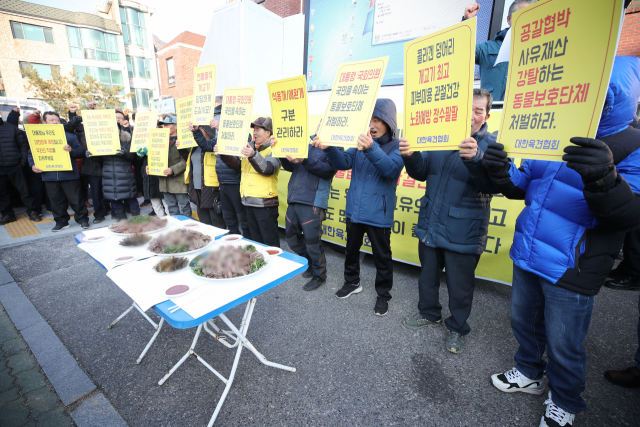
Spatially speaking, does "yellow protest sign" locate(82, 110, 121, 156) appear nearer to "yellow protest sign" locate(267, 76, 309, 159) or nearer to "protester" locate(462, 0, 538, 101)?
"yellow protest sign" locate(267, 76, 309, 159)

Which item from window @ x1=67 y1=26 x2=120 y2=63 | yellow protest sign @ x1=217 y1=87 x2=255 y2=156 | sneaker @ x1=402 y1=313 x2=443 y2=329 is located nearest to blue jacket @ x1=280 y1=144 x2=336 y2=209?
yellow protest sign @ x1=217 y1=87 x2=255 y2=156

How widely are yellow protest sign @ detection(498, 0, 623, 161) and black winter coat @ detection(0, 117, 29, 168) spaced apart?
27.2 ft

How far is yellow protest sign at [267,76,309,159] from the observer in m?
2.56

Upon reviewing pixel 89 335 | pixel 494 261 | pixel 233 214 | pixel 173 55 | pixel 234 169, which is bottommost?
pixel 89 335

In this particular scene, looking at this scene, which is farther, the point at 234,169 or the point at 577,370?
the point at 234,169

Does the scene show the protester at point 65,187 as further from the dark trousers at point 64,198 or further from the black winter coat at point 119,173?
the black winter coat at point 119,173

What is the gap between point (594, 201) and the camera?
4.03 ft

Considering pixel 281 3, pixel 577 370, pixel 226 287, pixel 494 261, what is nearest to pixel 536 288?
pixel 577 370

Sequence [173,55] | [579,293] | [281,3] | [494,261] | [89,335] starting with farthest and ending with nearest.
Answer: [173,55] → [281,3] → [494,261] → [89,335] → [579,293]

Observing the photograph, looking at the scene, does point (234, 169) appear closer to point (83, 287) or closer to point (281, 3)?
point (83, 287)

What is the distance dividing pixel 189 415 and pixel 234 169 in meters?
2.75

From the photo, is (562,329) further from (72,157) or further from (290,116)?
(72,157)

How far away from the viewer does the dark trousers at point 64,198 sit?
531 cm

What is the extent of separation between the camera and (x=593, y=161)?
45.0 inches
